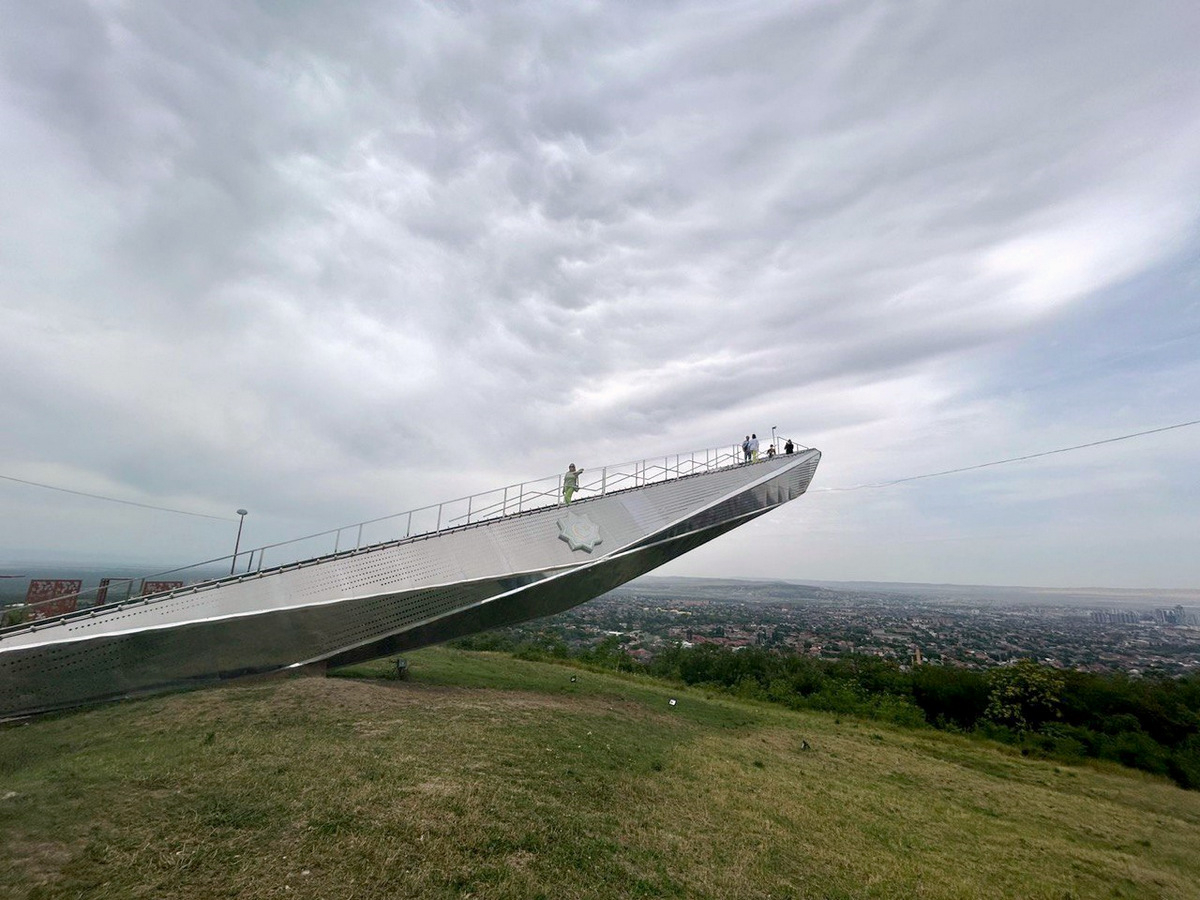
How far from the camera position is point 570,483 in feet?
57.0

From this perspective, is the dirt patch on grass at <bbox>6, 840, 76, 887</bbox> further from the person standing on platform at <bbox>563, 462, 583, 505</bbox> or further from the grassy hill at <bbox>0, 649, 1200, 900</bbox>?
the person standing on platform at <bbox>563, 462, 583, 505</bbox>

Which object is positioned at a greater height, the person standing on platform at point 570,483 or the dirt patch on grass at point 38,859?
the person standing on platform at point 570,483

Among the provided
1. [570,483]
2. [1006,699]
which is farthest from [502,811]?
[1006,699]

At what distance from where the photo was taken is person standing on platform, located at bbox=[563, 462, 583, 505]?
56.7ft

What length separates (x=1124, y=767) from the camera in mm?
17578

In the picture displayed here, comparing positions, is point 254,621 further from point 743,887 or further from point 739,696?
point 739,696

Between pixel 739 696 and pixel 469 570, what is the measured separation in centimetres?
1737

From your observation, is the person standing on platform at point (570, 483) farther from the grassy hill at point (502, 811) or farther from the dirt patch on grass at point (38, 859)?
the dirt patch on grass at point (38, 859)

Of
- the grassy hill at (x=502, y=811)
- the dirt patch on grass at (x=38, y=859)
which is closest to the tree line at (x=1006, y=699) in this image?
the grassy hill at (x=502, y=811)

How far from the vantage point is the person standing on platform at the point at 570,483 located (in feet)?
56.7

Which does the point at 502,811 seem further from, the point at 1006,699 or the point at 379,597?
the point at 1006,699

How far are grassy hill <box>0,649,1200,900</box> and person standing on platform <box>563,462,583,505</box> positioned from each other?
6.38 m

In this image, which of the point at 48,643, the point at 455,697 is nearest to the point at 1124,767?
the point at 455,697

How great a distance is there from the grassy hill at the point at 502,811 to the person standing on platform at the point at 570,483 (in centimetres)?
638
